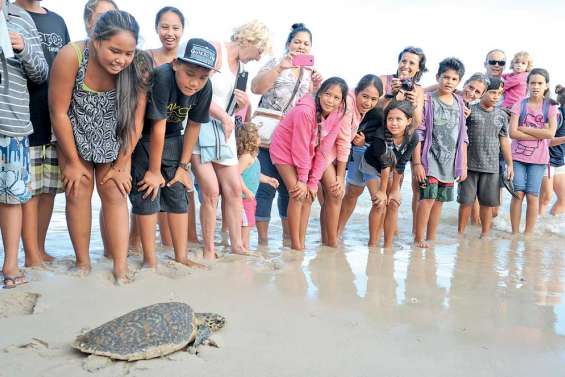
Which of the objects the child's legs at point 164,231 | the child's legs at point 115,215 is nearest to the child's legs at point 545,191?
the child's legs at point 164,231

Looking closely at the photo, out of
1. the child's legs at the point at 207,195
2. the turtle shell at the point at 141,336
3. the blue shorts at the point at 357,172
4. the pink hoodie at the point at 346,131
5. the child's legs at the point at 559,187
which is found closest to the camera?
the turtle shell at the point at 141,336

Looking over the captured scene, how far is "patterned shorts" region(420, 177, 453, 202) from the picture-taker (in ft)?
17.7

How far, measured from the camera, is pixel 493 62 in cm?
656

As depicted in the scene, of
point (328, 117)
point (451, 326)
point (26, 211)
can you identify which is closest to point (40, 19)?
point (26, 211)

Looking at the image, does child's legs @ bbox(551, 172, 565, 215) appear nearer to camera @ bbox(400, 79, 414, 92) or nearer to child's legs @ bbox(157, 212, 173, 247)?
camera @ bbox(400, 79, 414, 92)

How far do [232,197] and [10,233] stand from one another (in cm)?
164

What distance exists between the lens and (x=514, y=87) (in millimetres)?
7109

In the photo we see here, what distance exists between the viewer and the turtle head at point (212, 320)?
8.47 ft

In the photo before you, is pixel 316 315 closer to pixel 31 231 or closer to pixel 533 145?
pixel 31 231

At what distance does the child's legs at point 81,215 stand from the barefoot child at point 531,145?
16.7 feet

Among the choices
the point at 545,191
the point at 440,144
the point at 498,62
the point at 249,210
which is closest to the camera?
the point at 249,210

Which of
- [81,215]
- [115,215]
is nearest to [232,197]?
[115,215]

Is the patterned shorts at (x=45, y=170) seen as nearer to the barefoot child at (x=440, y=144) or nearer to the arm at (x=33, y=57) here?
the arm at (x=33, y=57)

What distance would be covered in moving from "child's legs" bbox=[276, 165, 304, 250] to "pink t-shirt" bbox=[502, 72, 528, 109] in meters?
4.07
